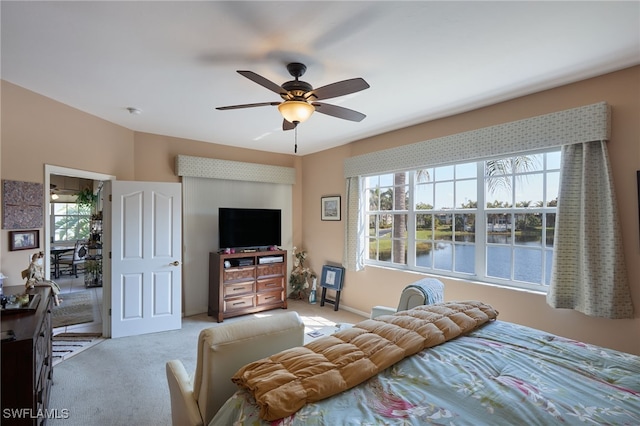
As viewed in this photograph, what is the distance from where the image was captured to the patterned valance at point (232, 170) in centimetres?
453

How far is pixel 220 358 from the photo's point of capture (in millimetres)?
1448

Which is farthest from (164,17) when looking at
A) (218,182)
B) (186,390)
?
(218,182)

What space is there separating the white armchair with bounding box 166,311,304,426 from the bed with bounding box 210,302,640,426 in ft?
0.68

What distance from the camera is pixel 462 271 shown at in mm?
3562

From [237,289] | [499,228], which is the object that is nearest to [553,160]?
[499,228]

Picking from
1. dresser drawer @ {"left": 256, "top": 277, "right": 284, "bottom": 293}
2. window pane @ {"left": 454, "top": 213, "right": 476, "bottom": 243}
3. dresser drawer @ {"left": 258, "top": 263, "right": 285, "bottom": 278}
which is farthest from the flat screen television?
window pane @ {"left": 454, "top": 213, "right": 476, "bottom": 243}

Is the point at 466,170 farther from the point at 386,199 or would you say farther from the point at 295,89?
the point at 295,89

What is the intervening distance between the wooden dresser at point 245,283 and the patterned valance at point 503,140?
206cm

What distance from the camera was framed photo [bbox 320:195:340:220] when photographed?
16.4 ft

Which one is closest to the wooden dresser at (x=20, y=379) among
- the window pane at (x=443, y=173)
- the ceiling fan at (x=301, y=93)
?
the ceiling fan at (x=301, y=93)

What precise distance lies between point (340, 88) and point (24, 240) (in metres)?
3.17

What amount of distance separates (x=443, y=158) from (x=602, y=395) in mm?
2686

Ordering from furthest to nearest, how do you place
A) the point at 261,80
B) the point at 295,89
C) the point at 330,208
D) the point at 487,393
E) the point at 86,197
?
the point at 86,197 → the point at 330,208 → the point at 295,89 → the point at 261,80 → the point at 487,393

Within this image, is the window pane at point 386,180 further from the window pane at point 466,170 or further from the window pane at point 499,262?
the window pane at point 499,262
